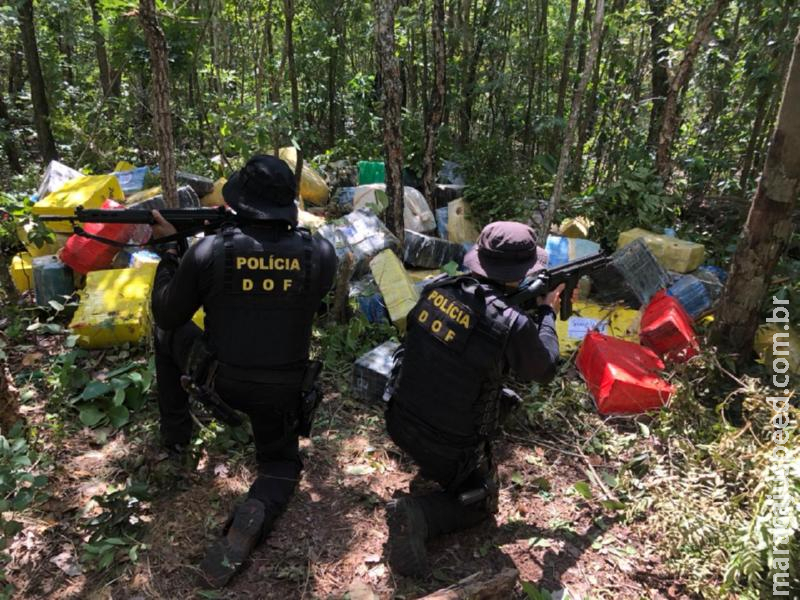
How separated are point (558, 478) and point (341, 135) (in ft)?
27.5

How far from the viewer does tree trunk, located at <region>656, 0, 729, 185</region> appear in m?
5.31

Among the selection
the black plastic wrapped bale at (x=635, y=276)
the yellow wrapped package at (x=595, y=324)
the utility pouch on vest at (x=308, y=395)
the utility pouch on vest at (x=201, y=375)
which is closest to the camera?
the utility pouch on vest at (x=201, y=375)

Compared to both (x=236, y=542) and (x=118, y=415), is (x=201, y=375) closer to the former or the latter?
(x=236, y=542)

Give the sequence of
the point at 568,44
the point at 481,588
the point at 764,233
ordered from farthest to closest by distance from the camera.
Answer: the point at 568,44
the point at 764,233
the point at 481,588

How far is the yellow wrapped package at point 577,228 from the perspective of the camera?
6.02m

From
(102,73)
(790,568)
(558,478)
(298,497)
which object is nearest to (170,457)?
(298,497)

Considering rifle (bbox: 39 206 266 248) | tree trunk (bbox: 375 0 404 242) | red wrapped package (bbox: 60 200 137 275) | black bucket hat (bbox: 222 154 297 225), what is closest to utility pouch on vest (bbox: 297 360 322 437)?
black bucket hat (bbox: 222 154 297 225)

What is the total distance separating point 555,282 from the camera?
2744 mm

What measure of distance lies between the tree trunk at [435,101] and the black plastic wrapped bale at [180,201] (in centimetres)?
272

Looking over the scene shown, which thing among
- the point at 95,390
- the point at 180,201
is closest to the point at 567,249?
the point at 180,201

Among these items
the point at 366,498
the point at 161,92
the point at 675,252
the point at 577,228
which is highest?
the point at 161,92

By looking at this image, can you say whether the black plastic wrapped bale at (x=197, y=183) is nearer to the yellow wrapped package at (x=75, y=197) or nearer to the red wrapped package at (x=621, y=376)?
the yellow wrapped package at (x=75, y=197)

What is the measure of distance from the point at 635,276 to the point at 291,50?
242 inches

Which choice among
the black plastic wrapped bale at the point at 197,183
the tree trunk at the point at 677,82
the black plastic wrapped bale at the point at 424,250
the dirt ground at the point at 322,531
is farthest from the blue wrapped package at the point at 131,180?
the tree trunk at the point at 677,82
